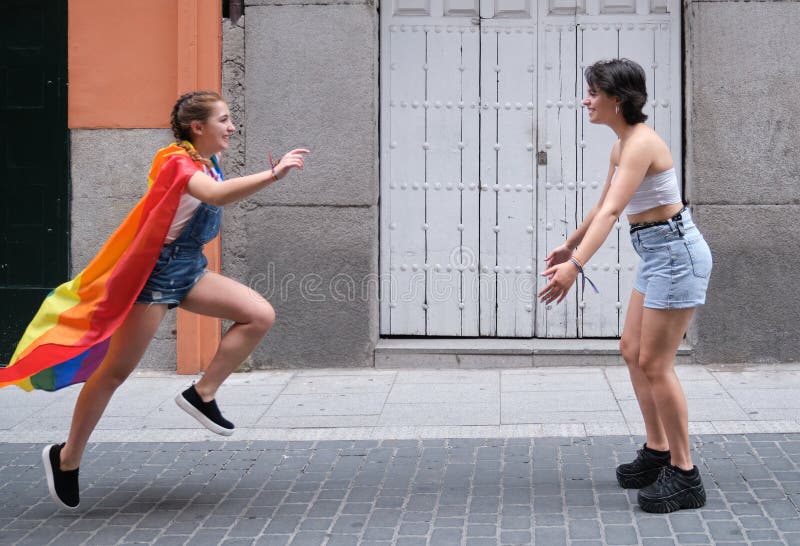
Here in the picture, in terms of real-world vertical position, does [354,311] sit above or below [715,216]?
below

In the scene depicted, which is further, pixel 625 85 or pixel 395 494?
pixel 395 494

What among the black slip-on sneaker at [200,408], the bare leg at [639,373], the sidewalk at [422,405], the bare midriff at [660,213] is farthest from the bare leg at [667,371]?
the black slip-on sneaker at [200,408]

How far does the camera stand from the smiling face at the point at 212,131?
510 cm

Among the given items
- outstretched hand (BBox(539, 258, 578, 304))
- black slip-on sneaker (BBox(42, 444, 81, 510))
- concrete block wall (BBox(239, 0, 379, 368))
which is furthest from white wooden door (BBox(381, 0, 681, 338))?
outstretched hand (BBox(539, 258, 578, 304))

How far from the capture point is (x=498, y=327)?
341 inches

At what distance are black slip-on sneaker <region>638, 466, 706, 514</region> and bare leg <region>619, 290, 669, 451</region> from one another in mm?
276

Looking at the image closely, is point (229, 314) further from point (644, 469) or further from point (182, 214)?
point (644, 469)

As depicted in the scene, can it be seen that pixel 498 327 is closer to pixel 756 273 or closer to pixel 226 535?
pixel 756 273

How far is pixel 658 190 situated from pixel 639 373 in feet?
2.68

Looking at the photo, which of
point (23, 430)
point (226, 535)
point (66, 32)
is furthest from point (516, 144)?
point (226, 535)

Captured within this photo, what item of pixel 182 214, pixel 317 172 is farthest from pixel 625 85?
pixel 317 172

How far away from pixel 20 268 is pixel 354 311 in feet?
8.25

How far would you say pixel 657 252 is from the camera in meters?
4.83

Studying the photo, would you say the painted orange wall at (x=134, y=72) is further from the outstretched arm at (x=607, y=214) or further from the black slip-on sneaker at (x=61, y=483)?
the outstretched arm at (x=607, y=214)
